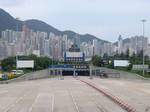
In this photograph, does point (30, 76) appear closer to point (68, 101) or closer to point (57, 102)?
point (68, 101)

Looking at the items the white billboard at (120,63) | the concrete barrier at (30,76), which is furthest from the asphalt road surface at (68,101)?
the white billboard at (120,63)

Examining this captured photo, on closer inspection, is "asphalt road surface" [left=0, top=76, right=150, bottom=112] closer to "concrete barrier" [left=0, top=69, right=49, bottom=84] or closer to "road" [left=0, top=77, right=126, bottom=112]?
"road" [left=0, top=77, right=126, bottom=112]

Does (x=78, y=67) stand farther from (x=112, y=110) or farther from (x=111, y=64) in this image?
(x=112, y=110)

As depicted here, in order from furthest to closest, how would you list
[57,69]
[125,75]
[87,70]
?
[87,70] → [57,69] → [125,75]

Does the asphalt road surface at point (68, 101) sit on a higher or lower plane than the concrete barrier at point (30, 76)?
higher

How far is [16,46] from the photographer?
642 ft

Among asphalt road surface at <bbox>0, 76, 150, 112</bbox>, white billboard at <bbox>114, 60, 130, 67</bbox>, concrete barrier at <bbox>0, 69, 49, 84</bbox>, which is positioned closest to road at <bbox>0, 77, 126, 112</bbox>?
asphalt road surface at <bbox>0, 76, 150, 112</bbox>

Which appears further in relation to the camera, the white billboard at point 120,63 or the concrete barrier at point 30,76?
the white billboard at point 120,63

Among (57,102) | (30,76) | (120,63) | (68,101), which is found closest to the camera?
(57,102)

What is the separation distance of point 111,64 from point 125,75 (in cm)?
4253

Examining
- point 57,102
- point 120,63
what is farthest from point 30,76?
A: point 57,102

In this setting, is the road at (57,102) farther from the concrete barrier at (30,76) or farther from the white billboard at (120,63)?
the white billboard at (120,63)

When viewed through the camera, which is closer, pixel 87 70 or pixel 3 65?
pixel 87 70

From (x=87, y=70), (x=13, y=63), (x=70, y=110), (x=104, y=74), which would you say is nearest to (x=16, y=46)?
(x=13, y=63)
